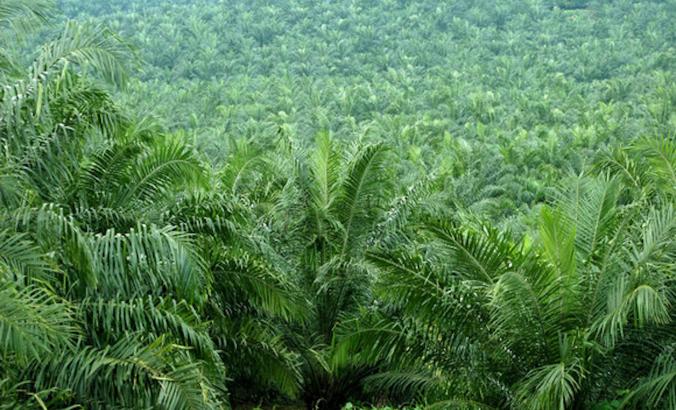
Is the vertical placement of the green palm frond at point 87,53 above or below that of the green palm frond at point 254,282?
above

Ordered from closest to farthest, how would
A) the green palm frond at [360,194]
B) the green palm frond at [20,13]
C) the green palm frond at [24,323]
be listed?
the green palm frond at [24,323]
the green palm frond at [20,13]
the green palm frond at [360,194]

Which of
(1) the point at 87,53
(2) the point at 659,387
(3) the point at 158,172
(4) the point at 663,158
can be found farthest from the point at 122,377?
(4) the point at 663,158

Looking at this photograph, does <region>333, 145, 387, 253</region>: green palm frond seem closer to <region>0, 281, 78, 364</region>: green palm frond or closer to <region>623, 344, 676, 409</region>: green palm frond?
<region>623, 344, 676, 409</region>: green palm frond

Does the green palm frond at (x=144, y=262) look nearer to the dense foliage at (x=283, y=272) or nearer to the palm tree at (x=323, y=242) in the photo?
the dense foliage at (x=283, y=272)

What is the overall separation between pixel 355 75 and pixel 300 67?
3092mm

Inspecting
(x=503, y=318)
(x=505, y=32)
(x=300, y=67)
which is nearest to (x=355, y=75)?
(x=300, y=67)

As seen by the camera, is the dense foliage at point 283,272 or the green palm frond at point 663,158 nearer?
the dense foliage at point 283,272

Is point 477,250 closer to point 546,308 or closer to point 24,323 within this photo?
point 546,308

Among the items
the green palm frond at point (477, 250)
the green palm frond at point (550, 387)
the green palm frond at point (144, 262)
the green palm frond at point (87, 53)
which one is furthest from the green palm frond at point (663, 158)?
the green palm frond at point (87, 53)

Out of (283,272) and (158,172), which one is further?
(283,272)

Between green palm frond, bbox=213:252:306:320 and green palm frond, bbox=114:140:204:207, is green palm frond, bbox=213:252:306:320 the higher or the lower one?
the lower one

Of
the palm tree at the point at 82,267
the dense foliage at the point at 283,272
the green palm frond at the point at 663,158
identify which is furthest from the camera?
the green palm frond at the point at 663,158

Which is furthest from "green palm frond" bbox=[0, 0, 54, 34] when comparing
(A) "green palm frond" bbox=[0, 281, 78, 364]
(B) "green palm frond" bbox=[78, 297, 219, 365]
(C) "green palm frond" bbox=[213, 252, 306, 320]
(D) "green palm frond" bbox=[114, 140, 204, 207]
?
(C) "green palm frond" bbox=[213, 252, 306, 320]

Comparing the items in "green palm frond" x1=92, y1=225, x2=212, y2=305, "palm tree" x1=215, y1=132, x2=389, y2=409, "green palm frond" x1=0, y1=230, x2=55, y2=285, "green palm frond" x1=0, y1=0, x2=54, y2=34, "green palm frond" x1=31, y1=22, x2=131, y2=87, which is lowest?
"palm tree" x1=215, y1=132, x2=389, y2=409
